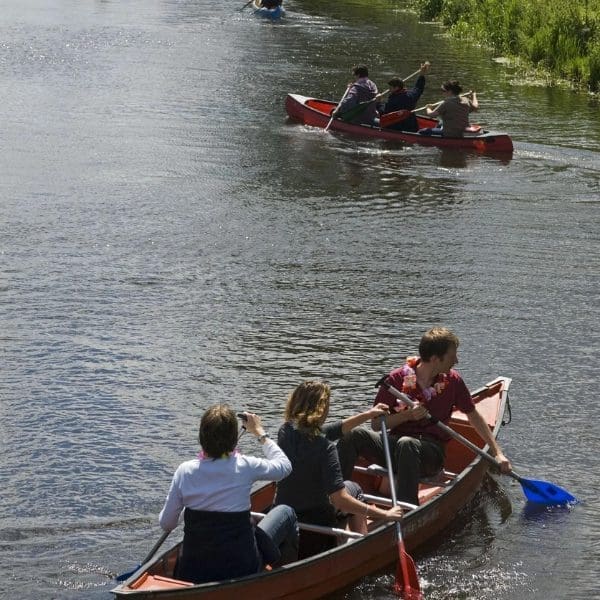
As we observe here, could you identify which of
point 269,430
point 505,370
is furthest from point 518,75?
point 269,430

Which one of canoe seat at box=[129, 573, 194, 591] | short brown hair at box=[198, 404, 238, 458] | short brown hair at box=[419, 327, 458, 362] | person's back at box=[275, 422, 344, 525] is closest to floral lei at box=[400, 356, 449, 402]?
short brown hair at box=[419, 327, 458, 362]

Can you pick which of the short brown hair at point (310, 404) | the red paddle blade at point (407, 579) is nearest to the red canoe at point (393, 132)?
the red paddle blade at point (407, 579)

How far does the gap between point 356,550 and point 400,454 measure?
1072 mm

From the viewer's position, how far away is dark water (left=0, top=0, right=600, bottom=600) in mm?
9844

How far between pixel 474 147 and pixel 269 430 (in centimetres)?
1351

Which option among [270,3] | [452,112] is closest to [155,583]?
[452,112]

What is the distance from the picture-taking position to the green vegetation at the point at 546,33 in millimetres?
32594

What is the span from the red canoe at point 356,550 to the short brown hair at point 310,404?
89 centimetres

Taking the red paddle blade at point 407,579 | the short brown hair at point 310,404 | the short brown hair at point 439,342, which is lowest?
the red paddle blade at point 407,579

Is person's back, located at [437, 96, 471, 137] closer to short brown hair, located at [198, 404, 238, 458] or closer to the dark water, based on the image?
the dark water

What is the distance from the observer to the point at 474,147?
2377 cm

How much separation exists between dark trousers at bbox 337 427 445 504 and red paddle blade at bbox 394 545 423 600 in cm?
81

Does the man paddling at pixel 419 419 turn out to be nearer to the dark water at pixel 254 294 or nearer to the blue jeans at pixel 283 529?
the dark water at pixel 254 294

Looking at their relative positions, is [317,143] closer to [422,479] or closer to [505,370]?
[505,370]
